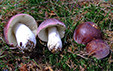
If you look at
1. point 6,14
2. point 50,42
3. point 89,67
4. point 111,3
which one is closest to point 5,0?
point 6,14

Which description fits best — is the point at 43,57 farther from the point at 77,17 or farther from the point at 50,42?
the point at 77,17

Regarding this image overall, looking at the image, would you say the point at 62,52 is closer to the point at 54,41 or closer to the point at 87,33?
the point at 54,41

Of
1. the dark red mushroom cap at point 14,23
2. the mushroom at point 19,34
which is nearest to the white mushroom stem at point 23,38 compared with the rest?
the mushroom at point 19,34

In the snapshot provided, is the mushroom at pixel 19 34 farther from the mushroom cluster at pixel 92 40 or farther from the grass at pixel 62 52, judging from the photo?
the mushroom cluster at pixel 92 40

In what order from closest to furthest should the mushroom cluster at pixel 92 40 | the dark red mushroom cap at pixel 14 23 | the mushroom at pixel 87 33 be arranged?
1. the dark red mushroom cap at pixel 14 23
2. the mushroom cluster at pixel 92 40
3. the mushroom at pixel 87 33

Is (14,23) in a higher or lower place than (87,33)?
higher

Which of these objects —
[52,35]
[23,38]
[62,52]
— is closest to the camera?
[23,38]

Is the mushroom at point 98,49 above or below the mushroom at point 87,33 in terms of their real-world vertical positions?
below

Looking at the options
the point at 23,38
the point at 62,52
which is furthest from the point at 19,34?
the point at 62,52
